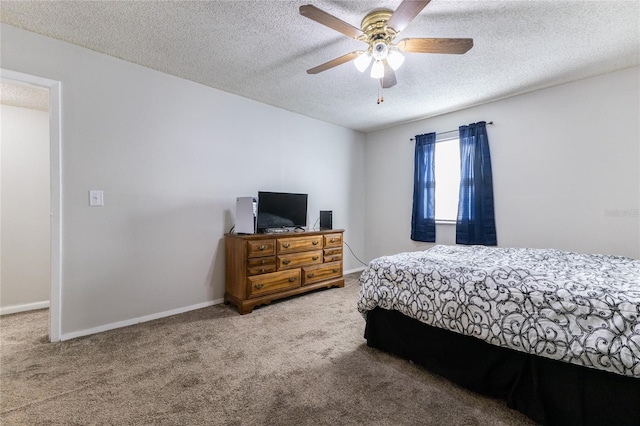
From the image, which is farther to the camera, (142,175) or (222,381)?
(142,175)

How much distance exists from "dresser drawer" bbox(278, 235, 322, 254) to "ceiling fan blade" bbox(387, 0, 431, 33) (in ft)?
7.33

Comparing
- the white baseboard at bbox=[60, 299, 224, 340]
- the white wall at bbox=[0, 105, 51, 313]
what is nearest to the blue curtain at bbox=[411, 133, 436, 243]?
the white baseboard at bbox=[60, 299, 224, 340]

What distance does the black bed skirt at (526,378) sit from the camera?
47.1 inches

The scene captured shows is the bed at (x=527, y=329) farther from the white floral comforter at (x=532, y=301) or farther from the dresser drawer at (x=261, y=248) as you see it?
the dresser drawer at (x=261, y=248)

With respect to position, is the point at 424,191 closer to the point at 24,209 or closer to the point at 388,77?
the point at 388,77

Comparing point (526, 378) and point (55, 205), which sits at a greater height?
point (55, 205)

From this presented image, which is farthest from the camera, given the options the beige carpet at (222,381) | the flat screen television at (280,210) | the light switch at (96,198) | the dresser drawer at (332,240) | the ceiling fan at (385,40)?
the dresser drawer at (332,240)

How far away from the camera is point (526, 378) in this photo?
1411 mm

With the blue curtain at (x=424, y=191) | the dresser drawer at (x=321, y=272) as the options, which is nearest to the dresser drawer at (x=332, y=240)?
the dresser drawer at (x=321, y=272)

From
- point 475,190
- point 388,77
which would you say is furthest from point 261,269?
point 475,190

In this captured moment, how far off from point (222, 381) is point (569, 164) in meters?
3.80

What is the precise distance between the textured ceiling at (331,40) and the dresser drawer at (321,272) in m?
2.14

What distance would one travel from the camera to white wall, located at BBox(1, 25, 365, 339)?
7.30ft

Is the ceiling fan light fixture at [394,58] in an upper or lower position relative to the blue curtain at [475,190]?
upper
